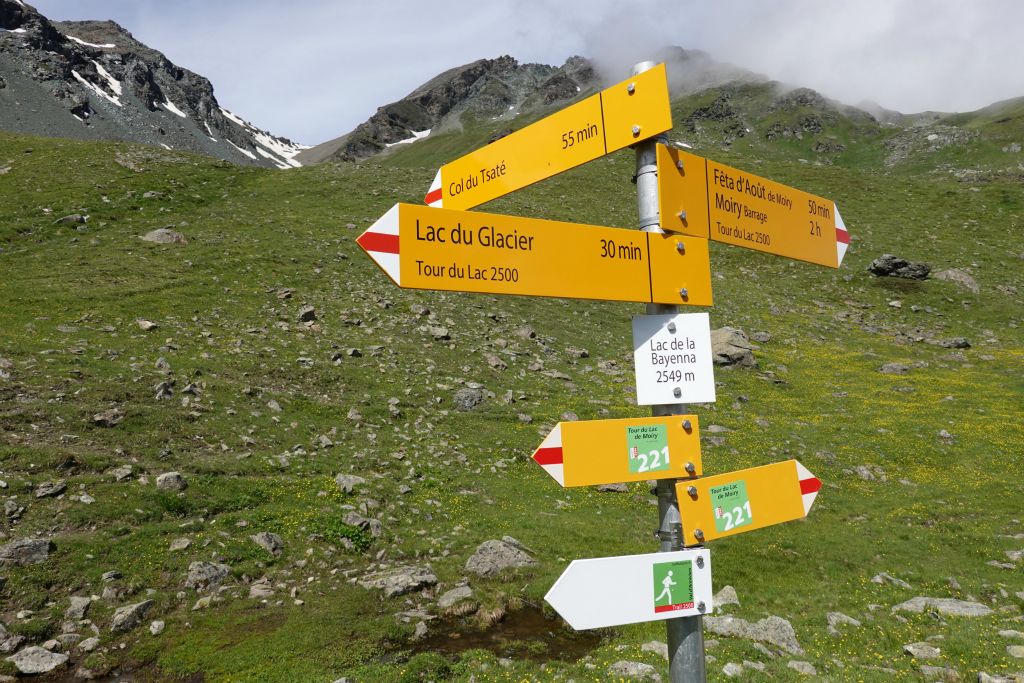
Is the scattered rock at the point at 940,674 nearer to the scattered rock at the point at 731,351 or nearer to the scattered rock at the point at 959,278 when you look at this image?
the scattered rock at the point at 731,351

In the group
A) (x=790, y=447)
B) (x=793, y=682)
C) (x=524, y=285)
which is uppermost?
(x=524, y=285)

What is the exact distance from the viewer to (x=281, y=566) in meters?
11.6

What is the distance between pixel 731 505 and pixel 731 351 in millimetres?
25492

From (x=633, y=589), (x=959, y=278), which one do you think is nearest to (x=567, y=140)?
(x=633, y=589)

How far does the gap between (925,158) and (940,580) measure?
138 m

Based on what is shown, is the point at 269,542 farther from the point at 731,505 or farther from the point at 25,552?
the point at 731,505

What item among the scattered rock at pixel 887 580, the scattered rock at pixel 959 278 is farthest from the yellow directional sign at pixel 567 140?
the scattered rock at pixel 959 278

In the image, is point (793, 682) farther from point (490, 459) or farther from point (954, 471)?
point (954, 471)

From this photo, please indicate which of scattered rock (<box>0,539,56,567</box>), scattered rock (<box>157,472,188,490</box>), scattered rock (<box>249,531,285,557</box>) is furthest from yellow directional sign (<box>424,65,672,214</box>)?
scattered rock (<box>157,472,188,490</box>)

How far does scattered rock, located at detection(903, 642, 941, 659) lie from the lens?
8.73 metres

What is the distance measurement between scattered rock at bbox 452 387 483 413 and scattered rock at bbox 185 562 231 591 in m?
9.93

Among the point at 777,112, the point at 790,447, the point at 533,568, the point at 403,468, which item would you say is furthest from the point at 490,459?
the point at 777,112

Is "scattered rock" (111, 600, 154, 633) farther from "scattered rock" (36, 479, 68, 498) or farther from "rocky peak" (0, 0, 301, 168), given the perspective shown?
"rocky peak" (0, 0, 301, 168)

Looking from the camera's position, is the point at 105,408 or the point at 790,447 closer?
the point at 105,408
